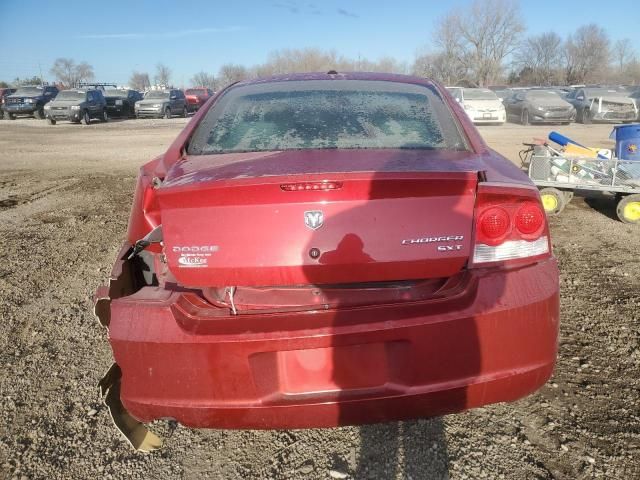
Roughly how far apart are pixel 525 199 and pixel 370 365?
0.87 meters

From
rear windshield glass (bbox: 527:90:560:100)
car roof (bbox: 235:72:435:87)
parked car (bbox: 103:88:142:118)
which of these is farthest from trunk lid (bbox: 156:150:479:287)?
parked car (bbox: 103:88:142:118)

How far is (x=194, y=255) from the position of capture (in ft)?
5.93

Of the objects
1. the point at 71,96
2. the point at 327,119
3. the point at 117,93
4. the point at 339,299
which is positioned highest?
the point at 117,93

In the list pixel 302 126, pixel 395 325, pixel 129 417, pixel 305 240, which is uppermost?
pixel 302 126

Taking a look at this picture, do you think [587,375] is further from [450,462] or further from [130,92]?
[130,92]

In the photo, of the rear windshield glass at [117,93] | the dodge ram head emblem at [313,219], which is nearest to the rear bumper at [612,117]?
the dodge ram head emblem at [313,219]

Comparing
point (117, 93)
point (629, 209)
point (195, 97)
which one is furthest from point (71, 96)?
point (629, 209)

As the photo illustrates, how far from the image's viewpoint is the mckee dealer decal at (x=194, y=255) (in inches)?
70.6

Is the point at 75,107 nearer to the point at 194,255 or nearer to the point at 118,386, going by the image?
the point at 118,386

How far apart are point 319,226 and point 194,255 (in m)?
0.47

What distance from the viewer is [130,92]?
33406 millimetres

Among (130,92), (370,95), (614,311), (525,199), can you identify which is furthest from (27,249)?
(130,92)

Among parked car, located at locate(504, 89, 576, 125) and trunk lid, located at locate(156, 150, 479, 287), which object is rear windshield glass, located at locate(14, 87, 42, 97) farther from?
trunk lid, located at locate(156, 150, 479, 287)

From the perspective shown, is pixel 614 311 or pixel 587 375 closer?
pixel 587 375
